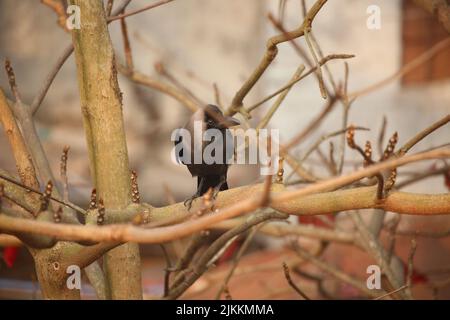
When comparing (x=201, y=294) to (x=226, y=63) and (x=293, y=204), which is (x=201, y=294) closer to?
(x=293, y=204)

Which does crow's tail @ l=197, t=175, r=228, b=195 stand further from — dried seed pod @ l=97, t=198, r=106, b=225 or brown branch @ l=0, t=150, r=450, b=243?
dried seed pod @ l=97, t=198, r=106, b=225

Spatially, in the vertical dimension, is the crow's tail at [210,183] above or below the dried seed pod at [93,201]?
above

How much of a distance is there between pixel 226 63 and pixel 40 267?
10.7ft

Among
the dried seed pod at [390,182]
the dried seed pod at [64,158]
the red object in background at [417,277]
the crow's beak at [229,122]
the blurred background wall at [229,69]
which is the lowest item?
the dried seed pod at [390,182]

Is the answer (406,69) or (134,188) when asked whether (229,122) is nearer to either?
(134,188)

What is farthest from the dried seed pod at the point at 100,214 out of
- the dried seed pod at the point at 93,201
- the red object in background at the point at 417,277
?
the red object in background at the point at 417,277

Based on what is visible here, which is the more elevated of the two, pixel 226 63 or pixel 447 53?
pixel 226 63

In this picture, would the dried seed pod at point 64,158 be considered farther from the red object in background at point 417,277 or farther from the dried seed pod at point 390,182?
the red object in background at point 417,277

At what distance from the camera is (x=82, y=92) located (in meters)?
1.33

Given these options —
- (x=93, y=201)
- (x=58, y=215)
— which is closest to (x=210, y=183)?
(x=93, y=201)

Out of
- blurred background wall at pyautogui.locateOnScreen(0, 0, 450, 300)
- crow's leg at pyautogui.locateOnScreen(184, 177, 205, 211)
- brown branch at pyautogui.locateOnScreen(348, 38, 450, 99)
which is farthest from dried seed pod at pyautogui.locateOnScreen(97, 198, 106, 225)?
blurred background wall at pyautogui.locateOnScreen(0, 0, 450, 300)

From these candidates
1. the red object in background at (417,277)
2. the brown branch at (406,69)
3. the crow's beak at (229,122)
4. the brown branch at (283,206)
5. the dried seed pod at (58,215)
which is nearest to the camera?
the brown branch at (283,206)

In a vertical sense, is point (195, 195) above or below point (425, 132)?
below
